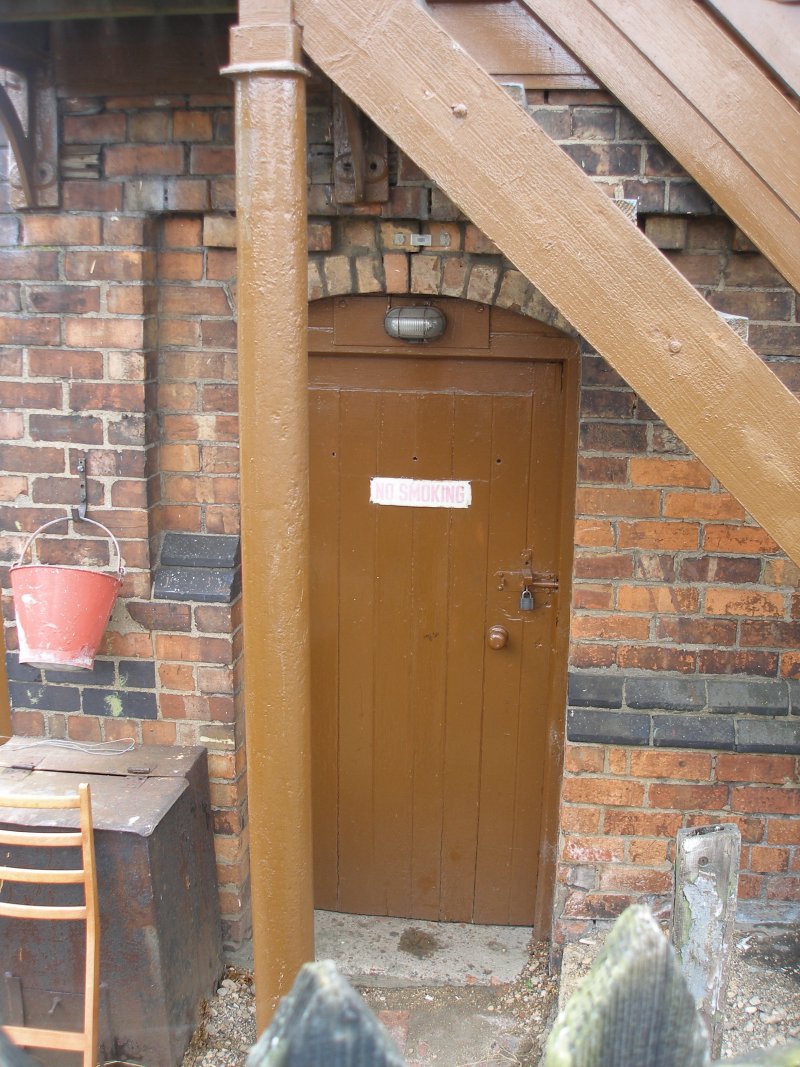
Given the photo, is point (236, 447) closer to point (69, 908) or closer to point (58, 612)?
point (58, 612)

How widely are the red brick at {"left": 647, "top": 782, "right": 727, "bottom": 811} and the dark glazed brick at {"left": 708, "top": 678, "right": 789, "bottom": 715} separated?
27 cm

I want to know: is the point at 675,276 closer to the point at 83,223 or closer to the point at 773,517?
the point at 773,517

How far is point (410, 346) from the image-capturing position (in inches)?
124

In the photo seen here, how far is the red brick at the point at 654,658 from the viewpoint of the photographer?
2990 mm

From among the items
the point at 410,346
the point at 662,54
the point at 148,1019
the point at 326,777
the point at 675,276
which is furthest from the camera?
the point at 326,777

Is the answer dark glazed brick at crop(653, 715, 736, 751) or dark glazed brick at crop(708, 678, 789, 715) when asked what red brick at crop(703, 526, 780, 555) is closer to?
dark glazed brick at crop(708, 678, 789, 715)

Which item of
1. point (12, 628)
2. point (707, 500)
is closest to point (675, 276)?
point (707, 500)

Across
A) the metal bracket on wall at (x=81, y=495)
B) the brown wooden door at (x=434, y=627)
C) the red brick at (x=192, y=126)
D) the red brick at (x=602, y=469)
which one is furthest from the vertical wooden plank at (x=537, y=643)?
the metal bracket on wall at (x=81, y=495)

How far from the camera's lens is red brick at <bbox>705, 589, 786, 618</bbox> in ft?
9.64

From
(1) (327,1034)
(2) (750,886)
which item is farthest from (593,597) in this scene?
(1) (327,1034)

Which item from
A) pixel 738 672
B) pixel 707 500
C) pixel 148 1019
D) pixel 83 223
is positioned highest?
pixel 83 223

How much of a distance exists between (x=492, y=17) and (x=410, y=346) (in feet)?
3.40

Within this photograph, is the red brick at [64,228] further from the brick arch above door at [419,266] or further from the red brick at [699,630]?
the red brick at [699,630]

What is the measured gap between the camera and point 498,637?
132 inches
